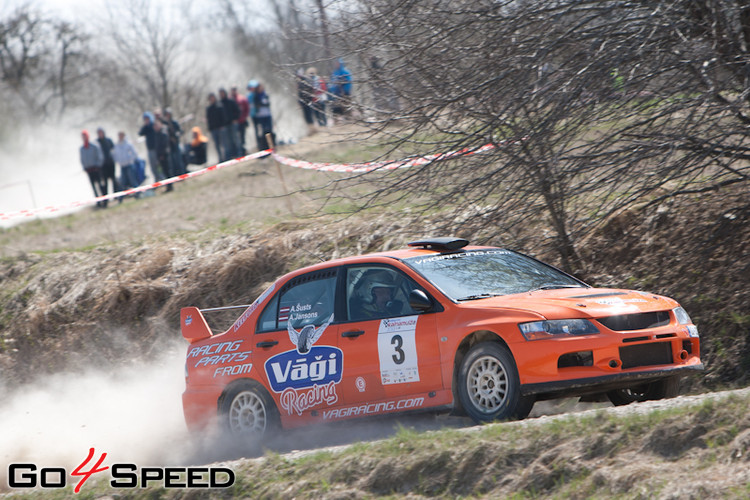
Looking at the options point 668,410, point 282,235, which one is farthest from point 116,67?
point 668,410

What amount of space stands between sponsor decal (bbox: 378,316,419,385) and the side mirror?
0.58ft

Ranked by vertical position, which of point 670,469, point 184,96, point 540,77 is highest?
point 184,96

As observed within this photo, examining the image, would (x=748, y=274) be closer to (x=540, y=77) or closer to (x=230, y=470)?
(x=540, y=77)

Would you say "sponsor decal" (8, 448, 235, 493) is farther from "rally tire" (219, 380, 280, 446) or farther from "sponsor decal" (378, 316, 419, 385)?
"sponsor decal" (378, 316, 419, 385)

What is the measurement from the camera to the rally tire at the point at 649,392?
7.83 m

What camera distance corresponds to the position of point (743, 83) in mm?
9102

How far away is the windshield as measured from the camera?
7922 millimetres

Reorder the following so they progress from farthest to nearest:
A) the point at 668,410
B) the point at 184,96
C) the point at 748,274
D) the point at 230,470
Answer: the point at 184,96 → the point at 748,274 → the point at 230,470 → the point at 668,410

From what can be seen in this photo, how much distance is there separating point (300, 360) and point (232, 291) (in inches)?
238

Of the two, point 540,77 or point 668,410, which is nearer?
point 668,410

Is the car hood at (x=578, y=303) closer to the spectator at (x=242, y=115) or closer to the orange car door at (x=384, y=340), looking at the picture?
the orange car door at (x=384, y=340)

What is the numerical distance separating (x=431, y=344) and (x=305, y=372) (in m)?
1.32

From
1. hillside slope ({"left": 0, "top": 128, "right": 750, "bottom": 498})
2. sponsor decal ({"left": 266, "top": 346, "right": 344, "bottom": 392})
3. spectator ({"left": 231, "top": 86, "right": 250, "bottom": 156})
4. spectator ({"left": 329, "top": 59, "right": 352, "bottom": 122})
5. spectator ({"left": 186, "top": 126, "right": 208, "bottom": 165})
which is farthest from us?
spectator ({"left": 186, "top": 126, "right": 208, "bottom": 165})

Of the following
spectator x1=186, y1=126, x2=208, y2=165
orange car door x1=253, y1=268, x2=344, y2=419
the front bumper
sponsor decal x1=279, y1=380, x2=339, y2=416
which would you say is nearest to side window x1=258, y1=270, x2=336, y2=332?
orange car door x1=253, y1=268, x2=344, y2=419
